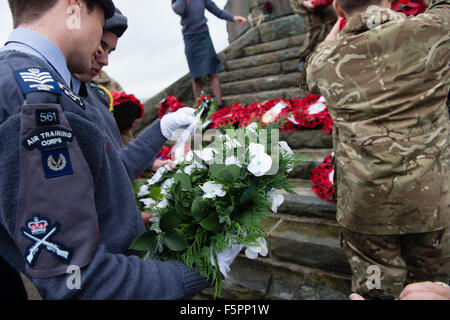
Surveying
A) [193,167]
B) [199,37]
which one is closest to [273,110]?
[199,37]

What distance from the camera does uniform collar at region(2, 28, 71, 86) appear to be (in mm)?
859

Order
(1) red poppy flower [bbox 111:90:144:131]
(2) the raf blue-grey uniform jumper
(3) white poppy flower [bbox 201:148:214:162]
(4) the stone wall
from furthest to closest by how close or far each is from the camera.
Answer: (4) the stone wall < (1) red poppy flower [bbox 111:90:144:131] < (3) white poppy flower [bbox 201:148:214:162] < (2) the raf blue-grey uniform jumper

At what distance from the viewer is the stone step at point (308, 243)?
90.6 inches

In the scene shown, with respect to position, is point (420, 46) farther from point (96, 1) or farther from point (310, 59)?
point (96, 1)

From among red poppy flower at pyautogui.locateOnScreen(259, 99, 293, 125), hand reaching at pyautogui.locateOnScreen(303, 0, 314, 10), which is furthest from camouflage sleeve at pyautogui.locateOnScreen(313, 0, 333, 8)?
red poppy flower at pyautogui.locateOnScreen(259, 99, 293, 125)

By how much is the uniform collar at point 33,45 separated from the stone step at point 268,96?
3682 mm

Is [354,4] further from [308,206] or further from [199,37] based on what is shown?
[199,37]

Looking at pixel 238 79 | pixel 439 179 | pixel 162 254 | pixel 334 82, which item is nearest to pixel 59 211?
pixel 162 254

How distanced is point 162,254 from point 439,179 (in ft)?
4.66

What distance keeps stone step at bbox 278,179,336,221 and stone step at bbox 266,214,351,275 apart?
6 centimetres

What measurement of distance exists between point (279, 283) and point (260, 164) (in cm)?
181

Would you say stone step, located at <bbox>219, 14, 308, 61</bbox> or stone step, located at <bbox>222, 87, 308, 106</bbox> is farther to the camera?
stone step, located at <bbox>219, 14, 308, 61</bbox>

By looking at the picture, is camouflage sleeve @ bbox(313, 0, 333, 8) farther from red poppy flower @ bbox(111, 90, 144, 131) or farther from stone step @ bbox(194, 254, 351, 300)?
stone step @ bbox(194, 254, 351, 300)

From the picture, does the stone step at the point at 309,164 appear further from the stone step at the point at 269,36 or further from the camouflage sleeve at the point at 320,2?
the stone step at the point at 269,36
